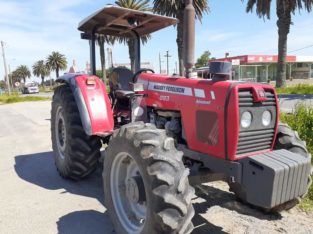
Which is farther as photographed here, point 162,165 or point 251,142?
point 251,142

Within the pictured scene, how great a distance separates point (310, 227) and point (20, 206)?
3442 mm

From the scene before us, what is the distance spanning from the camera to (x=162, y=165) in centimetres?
295

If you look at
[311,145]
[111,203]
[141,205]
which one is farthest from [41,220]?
[311,145]

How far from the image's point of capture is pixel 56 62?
80.1m

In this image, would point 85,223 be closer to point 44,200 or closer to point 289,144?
point 44,200

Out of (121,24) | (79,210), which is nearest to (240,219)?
(79,210)

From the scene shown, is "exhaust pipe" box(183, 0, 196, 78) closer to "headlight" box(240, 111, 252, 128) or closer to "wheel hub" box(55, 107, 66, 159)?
"headlight" box(240, 111, 252, 128)

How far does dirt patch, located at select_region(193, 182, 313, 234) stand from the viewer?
371cm

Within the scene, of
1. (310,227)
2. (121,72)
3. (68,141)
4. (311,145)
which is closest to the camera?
(310,227)

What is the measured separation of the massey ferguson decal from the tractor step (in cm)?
98

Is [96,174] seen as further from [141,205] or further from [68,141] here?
[141,205]

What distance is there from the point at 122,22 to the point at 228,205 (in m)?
3.04

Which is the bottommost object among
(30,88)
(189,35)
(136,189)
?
(30,88)

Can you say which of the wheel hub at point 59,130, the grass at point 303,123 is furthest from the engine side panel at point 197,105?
the grass at point 303,123
